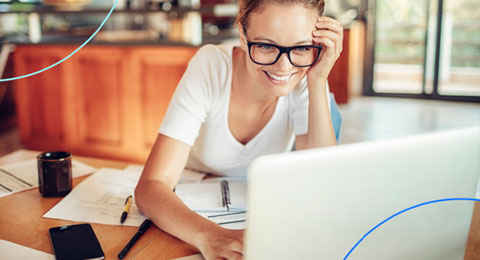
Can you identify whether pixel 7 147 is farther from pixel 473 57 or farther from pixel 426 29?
pixel 473 57

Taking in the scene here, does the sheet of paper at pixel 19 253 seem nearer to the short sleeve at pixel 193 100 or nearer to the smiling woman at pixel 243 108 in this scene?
the smiling woman at pixel 243 108

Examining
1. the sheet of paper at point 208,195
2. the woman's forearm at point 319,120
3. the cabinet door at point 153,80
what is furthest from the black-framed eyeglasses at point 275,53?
the cabinet door at point 153,80

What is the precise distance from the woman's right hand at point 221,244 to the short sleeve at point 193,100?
354 mm

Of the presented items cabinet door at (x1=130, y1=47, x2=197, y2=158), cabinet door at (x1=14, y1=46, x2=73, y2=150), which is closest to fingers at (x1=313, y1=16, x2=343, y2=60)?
cabinet door at (x1=130, y1=47, x2=197, y2=158)

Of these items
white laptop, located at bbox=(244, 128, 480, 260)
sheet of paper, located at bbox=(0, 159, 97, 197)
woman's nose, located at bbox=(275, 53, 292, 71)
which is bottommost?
sheet of paper, located at bbox=(0, 159, 97, 197)

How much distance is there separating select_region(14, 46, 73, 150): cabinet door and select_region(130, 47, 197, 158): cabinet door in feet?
1.91

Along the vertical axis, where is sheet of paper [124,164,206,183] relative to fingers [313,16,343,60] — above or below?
below

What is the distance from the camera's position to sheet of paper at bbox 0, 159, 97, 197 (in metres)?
1.10

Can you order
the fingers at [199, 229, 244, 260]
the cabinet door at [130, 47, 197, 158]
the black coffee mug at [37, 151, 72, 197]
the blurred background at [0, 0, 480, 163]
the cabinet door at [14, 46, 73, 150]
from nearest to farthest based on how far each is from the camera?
the fingers at [199, 229, 244, 260], the black coffee mug at [37, 151, 72, 197], the cabinet door at [130, 47, 197, 158], the blurred background at [0, 0, 480, 163], the cabinet door at [14, 46, 73, 150]

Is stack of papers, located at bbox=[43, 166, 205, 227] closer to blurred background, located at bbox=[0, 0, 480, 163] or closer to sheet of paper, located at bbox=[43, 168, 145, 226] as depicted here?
sheet of paper, located at bbox=[43, 168, 145, 226]

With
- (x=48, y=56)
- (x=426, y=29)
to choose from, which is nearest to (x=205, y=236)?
(x=48, y=56)

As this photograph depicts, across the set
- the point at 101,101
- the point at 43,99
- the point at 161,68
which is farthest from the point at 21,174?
the point at 43,99

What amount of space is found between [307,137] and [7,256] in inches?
29.6

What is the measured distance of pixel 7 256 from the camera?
775mm
